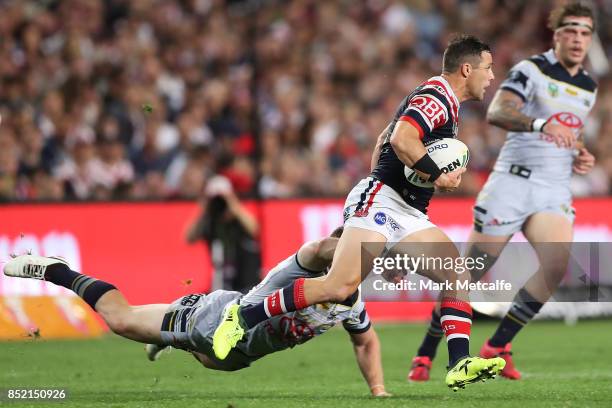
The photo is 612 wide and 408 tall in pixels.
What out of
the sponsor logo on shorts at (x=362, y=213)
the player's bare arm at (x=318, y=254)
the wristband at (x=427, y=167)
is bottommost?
the player's bare arm at (x=318, y=254)

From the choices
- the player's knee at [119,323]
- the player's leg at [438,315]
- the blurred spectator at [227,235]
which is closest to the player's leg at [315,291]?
the player's knee at [119,323]

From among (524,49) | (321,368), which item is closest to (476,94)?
(321,368)

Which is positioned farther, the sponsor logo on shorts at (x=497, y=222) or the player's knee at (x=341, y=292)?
the sponsor logo on shorts at (x=497, y=222)

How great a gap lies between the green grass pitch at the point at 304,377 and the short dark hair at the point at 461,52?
224 cm

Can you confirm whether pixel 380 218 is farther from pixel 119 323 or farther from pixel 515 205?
pixel 515 205

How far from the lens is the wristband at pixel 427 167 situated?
741 cm

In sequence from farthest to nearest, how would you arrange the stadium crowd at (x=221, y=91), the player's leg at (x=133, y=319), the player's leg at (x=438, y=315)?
the stadium crowd at (x=221, y=91) < the player's leg at (x=438, y=315) < the player's leg at (x=133, y=319)

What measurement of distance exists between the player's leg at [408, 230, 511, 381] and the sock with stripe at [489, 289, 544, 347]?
0.42m

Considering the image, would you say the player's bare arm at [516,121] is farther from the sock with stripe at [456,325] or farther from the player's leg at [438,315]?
the sock with stripe at [456,325]

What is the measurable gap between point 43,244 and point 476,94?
7.69m

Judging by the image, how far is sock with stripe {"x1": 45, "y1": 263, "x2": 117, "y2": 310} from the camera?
8.02 metres

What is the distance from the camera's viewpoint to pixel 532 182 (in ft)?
31.8

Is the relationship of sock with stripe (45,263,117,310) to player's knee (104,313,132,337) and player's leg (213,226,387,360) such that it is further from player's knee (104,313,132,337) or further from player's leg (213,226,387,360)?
player's leg (213,226,387,360)

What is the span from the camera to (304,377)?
9562mm
